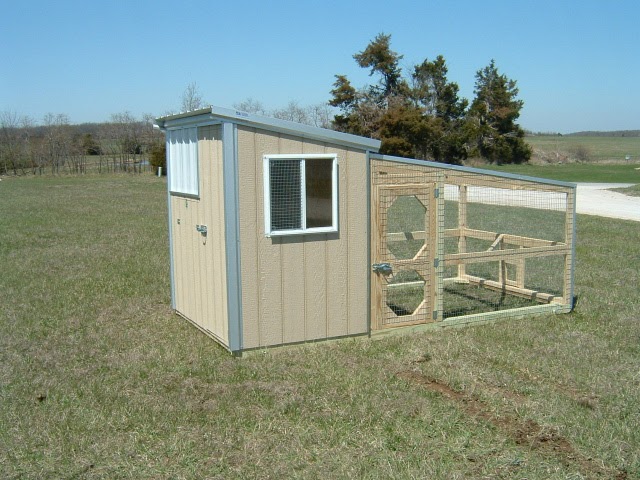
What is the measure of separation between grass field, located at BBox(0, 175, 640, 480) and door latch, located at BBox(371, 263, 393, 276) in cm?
67

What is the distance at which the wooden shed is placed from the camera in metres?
6.01

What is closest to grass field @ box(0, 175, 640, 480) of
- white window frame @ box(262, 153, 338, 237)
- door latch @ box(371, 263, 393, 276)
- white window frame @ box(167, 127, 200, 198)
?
door latch @ box(371, 263, 393, 276)

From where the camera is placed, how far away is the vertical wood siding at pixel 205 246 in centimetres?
623

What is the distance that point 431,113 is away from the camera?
43.1 meters

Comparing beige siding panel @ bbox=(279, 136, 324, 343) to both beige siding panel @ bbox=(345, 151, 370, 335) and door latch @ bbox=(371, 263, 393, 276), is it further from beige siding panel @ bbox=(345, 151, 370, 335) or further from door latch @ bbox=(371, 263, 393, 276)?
door latch @ bbox=(371, 263, 393, 276)

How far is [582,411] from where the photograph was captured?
16.1ft

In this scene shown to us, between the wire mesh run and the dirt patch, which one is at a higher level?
the wire mesh run

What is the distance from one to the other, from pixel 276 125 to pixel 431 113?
126ft

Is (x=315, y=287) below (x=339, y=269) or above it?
below

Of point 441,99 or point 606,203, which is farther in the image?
point 441,99

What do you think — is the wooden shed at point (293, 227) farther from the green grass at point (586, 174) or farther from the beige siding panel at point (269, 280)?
the green grass at point (586, 174)

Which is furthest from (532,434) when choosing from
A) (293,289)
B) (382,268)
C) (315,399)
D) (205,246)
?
(205,246)

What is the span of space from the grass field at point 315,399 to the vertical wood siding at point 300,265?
24 centimetres

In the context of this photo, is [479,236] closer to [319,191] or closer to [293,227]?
[319,191]
